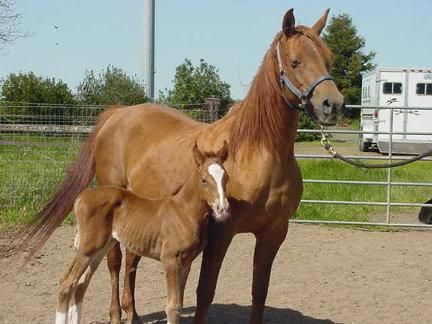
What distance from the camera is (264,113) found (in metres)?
3.95

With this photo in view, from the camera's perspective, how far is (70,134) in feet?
31.1

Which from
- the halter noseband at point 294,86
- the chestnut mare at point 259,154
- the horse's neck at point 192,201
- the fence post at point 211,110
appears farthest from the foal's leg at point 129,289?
the fence post at point 211,110

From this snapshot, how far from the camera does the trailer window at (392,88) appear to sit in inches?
803

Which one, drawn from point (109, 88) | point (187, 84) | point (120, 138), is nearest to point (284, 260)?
point (120, 138)

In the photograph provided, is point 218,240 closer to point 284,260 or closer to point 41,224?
point 41,224

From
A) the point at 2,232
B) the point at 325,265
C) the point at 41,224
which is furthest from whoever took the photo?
the point at 2,232

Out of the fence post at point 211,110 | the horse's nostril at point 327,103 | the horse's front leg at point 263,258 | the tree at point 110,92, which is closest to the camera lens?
the horse's nostril at point 327,103

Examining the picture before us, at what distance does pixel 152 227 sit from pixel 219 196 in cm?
51

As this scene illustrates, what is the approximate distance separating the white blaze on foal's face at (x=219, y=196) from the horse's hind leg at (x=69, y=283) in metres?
0.85

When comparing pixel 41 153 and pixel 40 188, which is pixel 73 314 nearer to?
pixel 40 188

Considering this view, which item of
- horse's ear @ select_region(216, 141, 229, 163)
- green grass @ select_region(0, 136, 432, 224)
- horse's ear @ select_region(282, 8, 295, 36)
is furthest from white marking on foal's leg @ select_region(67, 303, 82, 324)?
green grass @ select_region(0, 136, 432, 224)

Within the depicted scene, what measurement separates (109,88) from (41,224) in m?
10.3

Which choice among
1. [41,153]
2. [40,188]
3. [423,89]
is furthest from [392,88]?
[40,188]

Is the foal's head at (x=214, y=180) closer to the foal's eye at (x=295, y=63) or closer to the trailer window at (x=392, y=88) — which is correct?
the foal's eye at (x=295, y=63)
